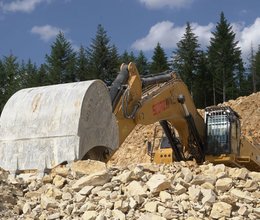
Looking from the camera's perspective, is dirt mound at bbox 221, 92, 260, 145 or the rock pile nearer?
the rock pile

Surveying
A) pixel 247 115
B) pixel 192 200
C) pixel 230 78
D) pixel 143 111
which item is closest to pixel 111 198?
pixel 192 200

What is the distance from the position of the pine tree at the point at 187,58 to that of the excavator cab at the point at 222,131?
3608 centimetres

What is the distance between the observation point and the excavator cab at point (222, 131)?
46.2ft

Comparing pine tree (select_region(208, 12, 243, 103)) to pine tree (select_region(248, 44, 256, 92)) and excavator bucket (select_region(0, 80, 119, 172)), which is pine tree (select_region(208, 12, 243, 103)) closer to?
pine tree (select_region(248, 44, 256, 92))

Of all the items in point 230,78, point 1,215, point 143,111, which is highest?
point 230,78

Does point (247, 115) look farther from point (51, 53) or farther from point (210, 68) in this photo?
point (51, 53)

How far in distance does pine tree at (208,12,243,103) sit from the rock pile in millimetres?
42791

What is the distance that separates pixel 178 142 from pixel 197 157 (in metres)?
A: 0.70

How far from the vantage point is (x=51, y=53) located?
52.6 meters

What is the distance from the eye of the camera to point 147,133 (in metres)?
28.7

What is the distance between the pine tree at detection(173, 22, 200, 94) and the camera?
50656mm

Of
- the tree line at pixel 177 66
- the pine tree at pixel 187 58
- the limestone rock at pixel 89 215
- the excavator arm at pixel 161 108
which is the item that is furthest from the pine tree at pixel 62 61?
the limestone rock at pixel 89 215

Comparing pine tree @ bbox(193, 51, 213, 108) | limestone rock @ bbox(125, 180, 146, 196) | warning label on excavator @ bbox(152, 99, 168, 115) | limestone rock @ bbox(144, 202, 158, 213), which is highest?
pine tree @ bbox(193, 51, 213, 108)

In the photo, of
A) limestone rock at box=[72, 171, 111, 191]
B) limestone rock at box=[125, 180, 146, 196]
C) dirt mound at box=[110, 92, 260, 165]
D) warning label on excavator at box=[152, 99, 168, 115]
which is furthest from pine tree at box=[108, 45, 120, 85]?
limestone rock at box=[125, 180, 146, 196]
